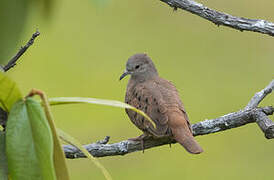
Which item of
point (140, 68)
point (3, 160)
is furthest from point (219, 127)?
point (3, 160)

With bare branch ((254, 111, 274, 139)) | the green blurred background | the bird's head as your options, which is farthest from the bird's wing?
the green blurred background

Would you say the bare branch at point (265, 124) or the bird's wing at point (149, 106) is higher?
the bare branch at point (265, 124)

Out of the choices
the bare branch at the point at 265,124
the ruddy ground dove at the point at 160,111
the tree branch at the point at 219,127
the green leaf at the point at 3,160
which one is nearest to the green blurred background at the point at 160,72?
the ruddy ground dove at the point at 160,111

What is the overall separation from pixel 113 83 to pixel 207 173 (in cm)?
145

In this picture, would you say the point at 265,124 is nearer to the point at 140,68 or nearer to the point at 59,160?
the point at 59,160

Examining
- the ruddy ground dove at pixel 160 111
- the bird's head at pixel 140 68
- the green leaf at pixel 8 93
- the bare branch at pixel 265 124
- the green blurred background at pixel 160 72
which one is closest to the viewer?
the green leaf at pixel 8 93

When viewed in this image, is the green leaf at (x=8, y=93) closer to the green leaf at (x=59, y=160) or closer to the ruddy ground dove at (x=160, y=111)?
the green leaf at (x=59, y=160)

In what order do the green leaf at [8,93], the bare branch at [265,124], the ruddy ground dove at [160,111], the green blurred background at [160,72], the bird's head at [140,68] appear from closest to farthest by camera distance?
the green leaf at [8,93] → the bare branch at [265,124] → the ruddy ground dove at [160,111] → the bird's head at [140,68] → the green blurred background at [160,72]

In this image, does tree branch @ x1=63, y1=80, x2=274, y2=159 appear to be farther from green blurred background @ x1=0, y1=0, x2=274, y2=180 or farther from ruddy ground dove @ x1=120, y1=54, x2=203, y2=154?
green blurred background @ x1=0, y1=0, x2=274, y2=180

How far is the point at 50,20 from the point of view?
126cm

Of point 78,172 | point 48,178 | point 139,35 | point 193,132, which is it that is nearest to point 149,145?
point 193,132

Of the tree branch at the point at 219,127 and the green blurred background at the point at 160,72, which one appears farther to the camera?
the green blurred background at the point at 160,72

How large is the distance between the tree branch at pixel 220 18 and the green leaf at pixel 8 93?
110cm

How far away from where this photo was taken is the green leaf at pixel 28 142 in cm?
95
